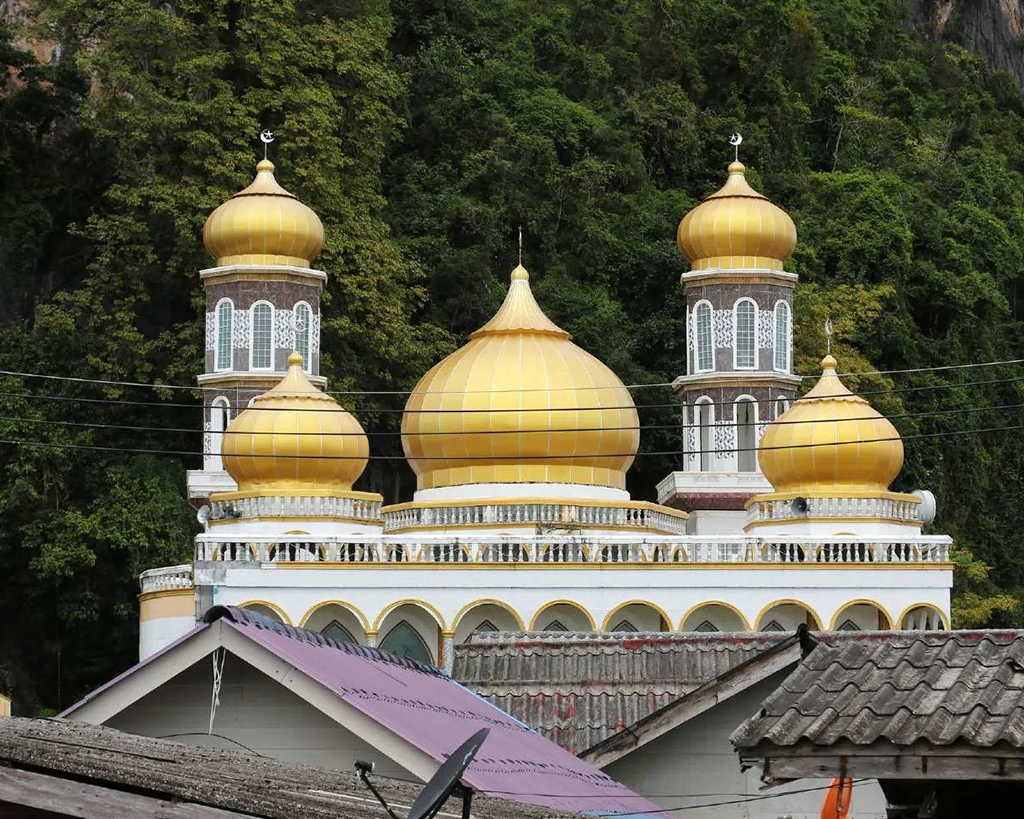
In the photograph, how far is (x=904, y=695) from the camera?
1078 cm

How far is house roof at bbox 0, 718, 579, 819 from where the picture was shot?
30.4 ft

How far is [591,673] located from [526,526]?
23.4 m

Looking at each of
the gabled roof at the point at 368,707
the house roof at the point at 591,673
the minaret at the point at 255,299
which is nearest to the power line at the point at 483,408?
the minaret at the point at 255,299

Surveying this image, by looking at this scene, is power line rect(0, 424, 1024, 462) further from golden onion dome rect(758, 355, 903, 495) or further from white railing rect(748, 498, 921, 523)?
white railing rect(748, 498, 921, 523)

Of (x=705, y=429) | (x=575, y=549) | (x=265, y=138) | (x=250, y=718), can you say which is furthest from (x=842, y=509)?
(x=250, y=718)

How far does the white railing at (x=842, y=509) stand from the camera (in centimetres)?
4203

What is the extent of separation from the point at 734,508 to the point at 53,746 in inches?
1492

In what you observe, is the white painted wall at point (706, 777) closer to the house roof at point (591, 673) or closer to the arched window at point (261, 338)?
the house roof at point (591, 673)

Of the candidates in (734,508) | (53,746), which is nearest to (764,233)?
(734,508)

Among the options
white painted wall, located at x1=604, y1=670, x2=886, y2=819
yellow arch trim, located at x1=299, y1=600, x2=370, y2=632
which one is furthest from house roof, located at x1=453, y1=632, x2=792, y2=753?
yellow arch trim, located at x1=299, y1=600, x2=370, y2=632

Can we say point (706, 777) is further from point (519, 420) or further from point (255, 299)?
point (255, 299)

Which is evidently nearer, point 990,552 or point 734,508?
point 734,508

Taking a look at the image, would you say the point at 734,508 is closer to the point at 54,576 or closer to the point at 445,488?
the point at 445,488

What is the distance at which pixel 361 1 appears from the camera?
55.6m
